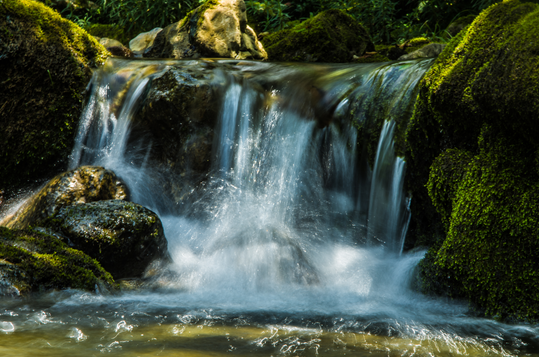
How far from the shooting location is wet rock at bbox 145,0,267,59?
300 inches

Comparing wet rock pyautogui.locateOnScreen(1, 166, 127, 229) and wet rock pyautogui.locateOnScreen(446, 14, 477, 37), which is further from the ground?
wet rock pyautogui.locateOnScreen(446, 14, 477, 37)

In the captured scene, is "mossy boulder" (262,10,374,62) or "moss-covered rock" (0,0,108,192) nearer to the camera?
"moss-covered rock" (0,0,108,192)

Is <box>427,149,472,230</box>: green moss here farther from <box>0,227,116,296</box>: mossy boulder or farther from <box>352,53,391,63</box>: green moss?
<box>352,53,391,63</box>: green moss

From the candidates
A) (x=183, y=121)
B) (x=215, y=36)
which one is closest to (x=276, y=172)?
(x=183, y=121)

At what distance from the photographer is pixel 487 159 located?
3.36 m

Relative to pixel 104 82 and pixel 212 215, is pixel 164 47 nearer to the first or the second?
pixel 104 82

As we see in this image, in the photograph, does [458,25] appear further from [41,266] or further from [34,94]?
[41,266]

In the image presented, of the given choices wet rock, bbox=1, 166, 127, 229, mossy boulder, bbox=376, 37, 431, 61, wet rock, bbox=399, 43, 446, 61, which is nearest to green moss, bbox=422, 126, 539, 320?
wet rock, bbox=1, 166, 127, 229

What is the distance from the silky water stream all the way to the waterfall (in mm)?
16

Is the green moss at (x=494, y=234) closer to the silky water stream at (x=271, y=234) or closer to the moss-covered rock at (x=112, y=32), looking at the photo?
the silky water stream at (x=271, y=234)

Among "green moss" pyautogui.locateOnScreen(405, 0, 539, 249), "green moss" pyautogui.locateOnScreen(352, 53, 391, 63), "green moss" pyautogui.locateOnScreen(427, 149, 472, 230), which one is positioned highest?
"green moss" pyautogui.locateOnScreen(352, 53, 391, 63)

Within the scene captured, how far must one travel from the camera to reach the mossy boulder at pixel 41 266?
9.68ft

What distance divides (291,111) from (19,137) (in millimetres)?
3392

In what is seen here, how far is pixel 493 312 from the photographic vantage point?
119 inches
